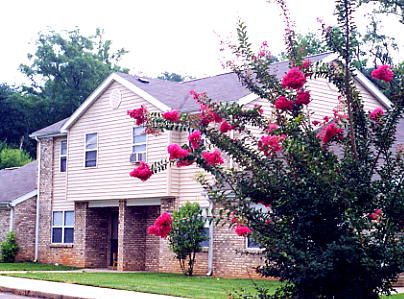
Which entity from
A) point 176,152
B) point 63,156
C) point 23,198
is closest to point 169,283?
point 63,156

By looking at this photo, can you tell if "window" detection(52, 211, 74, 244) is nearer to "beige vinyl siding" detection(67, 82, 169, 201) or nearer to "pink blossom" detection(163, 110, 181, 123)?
"beige vinyl siding" detection(67, 82, 169, 201)

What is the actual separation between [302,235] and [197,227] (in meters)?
14.9

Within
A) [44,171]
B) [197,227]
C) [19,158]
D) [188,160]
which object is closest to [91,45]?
[19,158]

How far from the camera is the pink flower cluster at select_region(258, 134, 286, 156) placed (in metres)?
7.31

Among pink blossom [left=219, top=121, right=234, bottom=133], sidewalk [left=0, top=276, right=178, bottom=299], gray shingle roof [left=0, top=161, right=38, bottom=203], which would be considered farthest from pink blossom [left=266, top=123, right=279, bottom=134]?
gray shingle roof [left=0, top=161, right=38, bottom=203]

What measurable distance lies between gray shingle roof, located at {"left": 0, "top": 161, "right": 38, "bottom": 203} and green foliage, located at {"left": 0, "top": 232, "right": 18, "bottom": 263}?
5.14 feet

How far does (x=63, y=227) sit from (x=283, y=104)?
22557 mm

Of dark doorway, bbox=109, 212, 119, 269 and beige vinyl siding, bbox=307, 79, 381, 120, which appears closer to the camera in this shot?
beige vinyl siding, bbox=307, 79, 381, 120

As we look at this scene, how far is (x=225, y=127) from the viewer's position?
24.8ft

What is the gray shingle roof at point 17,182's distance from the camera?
3044cm

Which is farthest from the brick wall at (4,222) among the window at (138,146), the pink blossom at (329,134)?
the pink blossom at (329,134)

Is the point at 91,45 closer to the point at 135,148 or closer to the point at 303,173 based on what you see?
the point at 135,148

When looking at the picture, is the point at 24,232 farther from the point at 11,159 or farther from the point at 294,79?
the point at 294,79

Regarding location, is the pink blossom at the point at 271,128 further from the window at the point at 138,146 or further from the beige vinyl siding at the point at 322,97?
the window at the point at 138,146
